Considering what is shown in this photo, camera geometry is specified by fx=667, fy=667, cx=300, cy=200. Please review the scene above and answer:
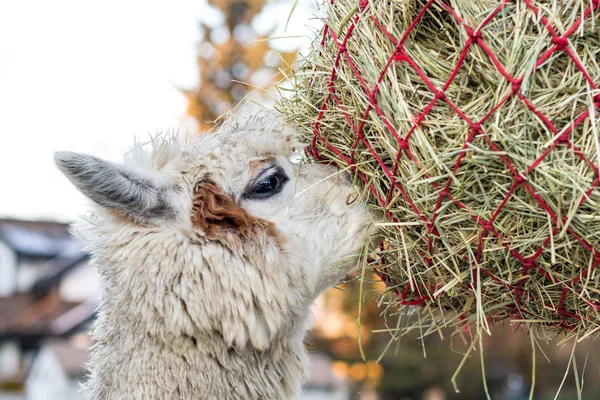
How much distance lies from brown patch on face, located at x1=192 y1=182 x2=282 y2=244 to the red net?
485 mm

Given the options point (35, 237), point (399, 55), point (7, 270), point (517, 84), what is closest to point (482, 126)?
point (517, 84)

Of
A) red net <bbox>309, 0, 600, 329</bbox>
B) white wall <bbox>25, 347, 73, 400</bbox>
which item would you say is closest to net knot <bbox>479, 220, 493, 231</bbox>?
red net <bbox>309, 0, 600, 329</bbox>

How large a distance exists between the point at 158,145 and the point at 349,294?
14.3 metres

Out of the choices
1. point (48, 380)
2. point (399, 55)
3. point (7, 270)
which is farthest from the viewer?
point (7, 270)

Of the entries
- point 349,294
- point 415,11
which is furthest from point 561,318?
point 349,294

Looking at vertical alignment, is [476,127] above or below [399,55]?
below

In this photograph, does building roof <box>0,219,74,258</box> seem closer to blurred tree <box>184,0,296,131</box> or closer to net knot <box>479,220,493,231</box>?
blurred tree <box>184,0,296,131</box>

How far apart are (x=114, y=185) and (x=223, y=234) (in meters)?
0.48

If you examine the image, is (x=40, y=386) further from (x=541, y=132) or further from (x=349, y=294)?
(x=541, y=132)

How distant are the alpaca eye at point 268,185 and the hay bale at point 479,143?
381 millimetres

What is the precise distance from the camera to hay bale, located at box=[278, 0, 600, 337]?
203 cm

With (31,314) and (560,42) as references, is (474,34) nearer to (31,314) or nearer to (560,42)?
(560,42)

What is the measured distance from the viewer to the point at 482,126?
6.98 ft

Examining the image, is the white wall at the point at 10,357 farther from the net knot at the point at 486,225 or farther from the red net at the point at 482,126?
the net knot at the point at 486,225
